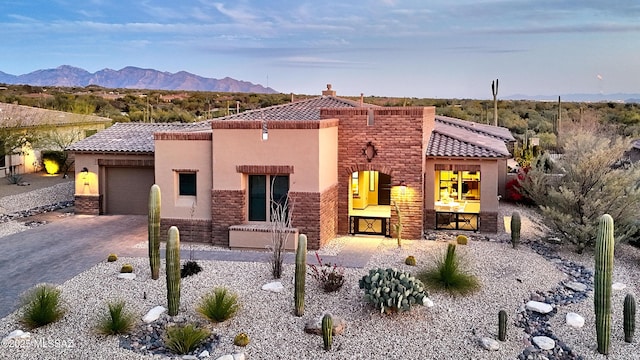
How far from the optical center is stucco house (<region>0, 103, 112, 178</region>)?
3209cm

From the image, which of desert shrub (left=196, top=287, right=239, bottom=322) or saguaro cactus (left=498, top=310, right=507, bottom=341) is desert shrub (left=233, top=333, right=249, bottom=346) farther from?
saguaro cactus (left=498, top=310, right=507, bottom=341)

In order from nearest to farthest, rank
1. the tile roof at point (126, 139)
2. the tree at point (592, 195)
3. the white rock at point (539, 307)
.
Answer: the white rock at point (539, 307) → the tree at point (592, 195) → the tile roof at point (126, 139)

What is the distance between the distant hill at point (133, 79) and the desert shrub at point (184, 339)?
416 feet

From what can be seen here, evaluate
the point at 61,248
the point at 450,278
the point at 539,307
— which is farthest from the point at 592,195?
the point at 61,248

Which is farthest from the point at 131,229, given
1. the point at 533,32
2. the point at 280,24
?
the point at 533,32

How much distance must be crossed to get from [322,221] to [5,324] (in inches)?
392

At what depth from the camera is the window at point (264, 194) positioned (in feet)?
64.1

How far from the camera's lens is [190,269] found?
16047 mm

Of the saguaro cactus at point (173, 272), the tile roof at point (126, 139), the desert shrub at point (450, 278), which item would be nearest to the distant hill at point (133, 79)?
the tile roof at point (126, 139)

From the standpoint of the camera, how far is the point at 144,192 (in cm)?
2566

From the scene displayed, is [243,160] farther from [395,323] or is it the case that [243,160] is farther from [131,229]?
[395,323]

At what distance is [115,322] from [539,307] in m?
9.88

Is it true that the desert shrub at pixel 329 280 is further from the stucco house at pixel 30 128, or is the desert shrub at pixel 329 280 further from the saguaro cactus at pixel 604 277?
the stucco house at pixel 30 128

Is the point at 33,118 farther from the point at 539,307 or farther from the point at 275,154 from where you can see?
the point at 539,307
